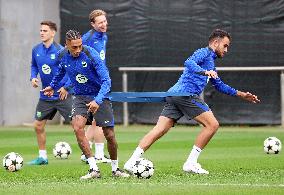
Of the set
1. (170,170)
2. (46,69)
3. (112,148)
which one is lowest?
(170,170)

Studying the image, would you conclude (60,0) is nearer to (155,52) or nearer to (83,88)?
(155,52)

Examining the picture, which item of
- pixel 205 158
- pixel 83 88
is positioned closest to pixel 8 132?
pixel 205 158

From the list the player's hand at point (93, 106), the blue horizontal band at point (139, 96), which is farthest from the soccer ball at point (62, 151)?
the player's hand at point (93, 106)

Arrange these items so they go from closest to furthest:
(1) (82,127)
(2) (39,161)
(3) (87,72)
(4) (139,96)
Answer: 1. (1) (82,127)
2. (3) (87,72)
3. (4) (139,96)
4. (2) (39,161)

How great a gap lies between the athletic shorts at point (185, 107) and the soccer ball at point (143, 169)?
1349mm

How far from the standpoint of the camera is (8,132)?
981 inches

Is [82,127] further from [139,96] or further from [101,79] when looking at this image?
[139,96]

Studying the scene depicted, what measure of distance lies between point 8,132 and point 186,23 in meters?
5.52

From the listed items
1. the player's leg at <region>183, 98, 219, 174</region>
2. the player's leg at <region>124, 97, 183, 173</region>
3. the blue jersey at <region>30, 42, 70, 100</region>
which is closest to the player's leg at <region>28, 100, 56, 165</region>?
the blue jersey at <region>30, 42, 70, 100</region>

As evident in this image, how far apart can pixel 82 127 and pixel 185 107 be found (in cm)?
167

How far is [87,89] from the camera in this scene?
1382cm

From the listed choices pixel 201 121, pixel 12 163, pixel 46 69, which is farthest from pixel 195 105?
pixel 46 69

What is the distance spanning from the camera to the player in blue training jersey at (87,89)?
13.3m

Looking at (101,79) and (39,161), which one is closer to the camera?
(101,79)
